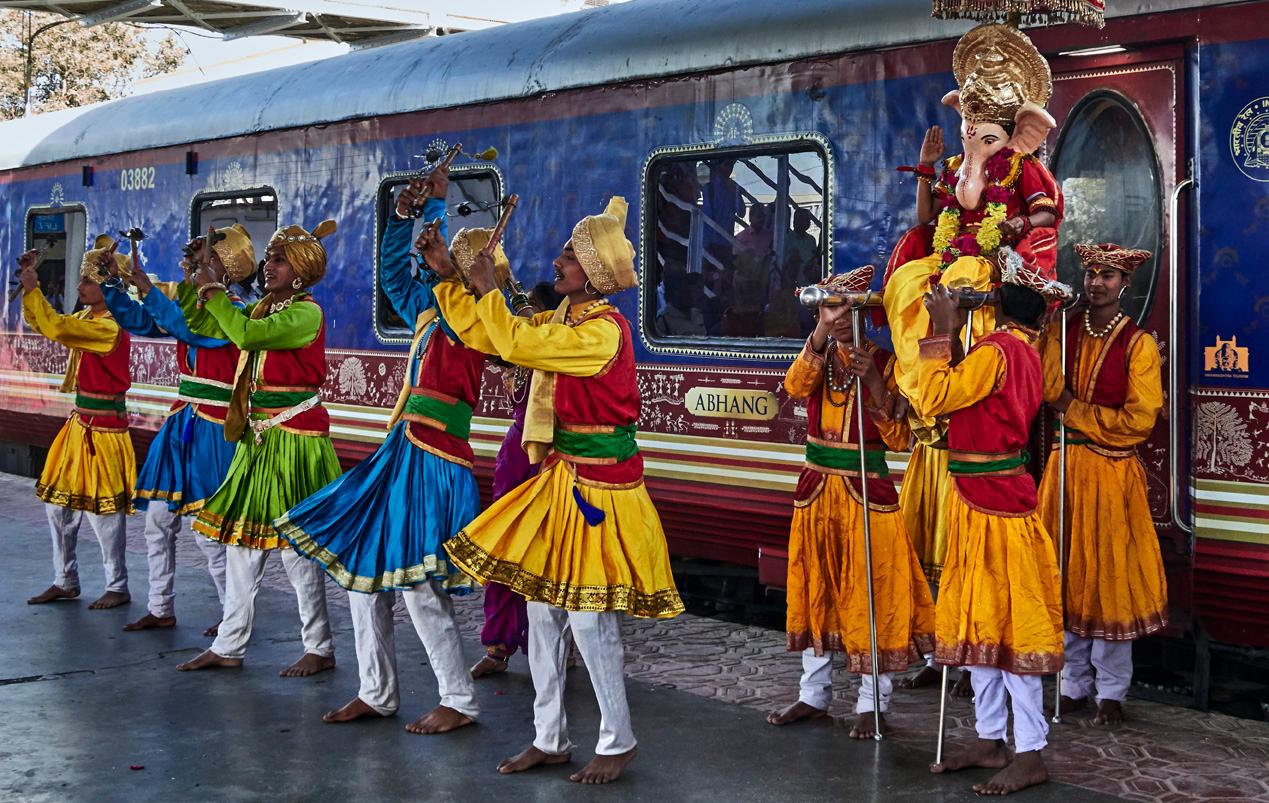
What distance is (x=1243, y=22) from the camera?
5.36 m

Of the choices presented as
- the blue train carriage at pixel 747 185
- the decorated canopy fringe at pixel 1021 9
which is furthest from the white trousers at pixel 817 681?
the decorated canopy fringe at pixel 1021 9

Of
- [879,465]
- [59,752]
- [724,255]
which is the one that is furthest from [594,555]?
[724,255]

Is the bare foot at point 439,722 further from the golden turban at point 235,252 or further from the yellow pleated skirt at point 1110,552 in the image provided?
the golden turban at point 235,252

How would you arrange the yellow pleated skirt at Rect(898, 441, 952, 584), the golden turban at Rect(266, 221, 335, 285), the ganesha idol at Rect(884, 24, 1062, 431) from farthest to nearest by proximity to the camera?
the golden turban at Rect(266, 221, 335, 285) → the yellow pleated skirt at Rect(898, 441, 952, 584) → the ganesha idol at Rect(884, 24, 1062, 431)

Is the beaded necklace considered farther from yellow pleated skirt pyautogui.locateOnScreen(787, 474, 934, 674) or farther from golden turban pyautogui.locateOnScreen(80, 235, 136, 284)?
golden turban pyautogui.locateOnScreen(80, 235, 136, 284)

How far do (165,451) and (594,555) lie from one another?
310 centimetres

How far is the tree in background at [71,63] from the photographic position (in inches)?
1271

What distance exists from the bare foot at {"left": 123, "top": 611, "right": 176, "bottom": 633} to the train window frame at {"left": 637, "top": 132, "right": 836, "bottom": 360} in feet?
8.78

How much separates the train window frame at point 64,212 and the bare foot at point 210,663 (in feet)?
21.3

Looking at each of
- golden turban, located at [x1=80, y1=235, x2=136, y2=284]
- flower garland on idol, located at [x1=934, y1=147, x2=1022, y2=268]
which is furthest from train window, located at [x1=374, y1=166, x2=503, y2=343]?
flower garland on idol, located at [x1=934, y1=147, x2=1022, y2=268]

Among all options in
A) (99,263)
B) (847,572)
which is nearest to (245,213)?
(99,263)

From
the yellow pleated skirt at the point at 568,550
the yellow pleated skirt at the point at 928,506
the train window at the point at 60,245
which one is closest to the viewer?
the yellow pleated skirt at the point at 568,550

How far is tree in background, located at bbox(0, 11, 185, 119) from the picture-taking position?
1271 inches

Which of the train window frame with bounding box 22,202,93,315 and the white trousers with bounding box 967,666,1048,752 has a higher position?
the train window frame with bounding box 22,202,93,315
